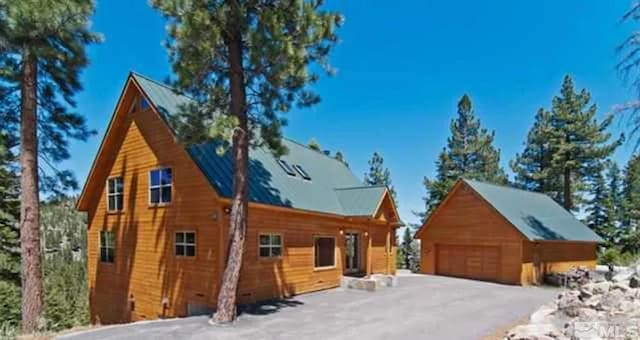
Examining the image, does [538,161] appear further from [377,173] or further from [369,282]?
[369,282]

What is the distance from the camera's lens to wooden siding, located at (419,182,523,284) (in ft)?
Answer: 60.7

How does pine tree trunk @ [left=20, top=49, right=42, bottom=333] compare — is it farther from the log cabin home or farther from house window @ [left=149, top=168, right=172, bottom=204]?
house window @ [left=149, top=168, right=172, bottom=204]

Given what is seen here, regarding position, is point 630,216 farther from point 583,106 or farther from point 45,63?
point 45,63

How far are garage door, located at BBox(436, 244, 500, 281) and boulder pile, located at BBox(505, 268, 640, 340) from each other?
1066 centimetres

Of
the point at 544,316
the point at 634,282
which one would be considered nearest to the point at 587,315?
the point at 544,316

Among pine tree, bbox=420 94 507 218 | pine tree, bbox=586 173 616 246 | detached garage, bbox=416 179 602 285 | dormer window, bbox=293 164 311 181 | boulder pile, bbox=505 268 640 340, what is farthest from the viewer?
pine tree, bbox=420 94 507 218

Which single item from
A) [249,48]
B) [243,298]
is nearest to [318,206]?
[243,298]

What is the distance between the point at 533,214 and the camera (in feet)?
70.4

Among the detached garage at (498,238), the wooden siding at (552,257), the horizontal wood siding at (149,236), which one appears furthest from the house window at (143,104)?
the wooden siding at (552,257)

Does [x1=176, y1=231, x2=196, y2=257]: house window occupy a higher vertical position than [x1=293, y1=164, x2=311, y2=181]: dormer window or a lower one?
lower

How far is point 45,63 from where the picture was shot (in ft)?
38.9

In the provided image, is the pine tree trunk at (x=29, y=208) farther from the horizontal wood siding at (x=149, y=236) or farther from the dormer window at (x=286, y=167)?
the dormer window at (x=286, y=167)

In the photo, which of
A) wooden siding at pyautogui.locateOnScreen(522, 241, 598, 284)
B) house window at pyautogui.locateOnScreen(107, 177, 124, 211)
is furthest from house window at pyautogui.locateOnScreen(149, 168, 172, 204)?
wooden siding at pyautogui.locateOnScreen(522, 241, 598, 284)

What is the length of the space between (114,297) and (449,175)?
A: 2575cm
